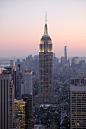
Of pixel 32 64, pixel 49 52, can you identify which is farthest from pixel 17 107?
pixel 49 52

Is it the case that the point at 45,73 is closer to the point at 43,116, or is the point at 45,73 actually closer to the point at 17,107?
the point at 43,116

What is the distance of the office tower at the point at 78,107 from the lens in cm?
1767

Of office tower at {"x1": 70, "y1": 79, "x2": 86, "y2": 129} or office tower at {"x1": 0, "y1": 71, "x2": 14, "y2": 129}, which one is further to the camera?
office tower at {"x1": 70, "y1": 79, "x2": 86, "y2": 129}

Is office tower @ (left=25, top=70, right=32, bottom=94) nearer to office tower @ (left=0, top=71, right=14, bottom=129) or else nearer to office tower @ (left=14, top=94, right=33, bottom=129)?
office tower @ (left=14, top=94, right=33, bottom=129)

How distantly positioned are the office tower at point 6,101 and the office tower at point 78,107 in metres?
3.88

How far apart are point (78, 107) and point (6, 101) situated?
180 inches

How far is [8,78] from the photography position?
17172 mm

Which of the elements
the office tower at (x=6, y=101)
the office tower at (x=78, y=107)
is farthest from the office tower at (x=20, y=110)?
the office tower at (x=78, y=107)

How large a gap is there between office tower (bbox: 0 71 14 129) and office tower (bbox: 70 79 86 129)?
12.7 ft

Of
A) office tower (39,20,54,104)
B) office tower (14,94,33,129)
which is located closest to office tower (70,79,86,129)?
office tower (14,94,33,129)

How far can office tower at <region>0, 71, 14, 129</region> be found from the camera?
1691 centimetres

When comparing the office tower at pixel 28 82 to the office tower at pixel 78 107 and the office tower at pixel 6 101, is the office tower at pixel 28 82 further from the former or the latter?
the office tower at pixel 6 101

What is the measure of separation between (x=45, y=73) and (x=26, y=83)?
3.79 meters

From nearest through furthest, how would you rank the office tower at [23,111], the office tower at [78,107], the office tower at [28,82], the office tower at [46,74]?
the office tower at [78,107] → the office tower at [23,111] → the office tower at [28,82] → the office tower at [46,74]
